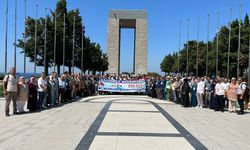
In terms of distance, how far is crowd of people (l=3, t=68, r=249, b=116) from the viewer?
57.6 ft

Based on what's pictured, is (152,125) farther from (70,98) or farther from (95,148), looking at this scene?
(70,98)

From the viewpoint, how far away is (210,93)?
22.2m

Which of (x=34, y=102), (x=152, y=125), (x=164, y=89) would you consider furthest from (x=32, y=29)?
(x=152, y=125)

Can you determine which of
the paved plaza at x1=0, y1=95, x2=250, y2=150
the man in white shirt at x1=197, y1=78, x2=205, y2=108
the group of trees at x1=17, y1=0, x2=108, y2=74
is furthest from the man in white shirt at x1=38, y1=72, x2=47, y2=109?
the group of trees at x1=17, y1=0, x2=108, y2=74

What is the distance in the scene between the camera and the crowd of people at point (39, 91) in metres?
16.8

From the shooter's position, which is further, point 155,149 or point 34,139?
point 34,139

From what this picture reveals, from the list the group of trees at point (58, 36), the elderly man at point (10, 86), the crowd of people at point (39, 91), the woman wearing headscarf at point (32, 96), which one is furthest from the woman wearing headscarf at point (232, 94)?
the group of trees at point (58, 36)

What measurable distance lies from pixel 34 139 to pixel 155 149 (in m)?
3.05

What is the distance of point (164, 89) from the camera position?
29.8m

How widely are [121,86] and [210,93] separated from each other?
46.1 ft

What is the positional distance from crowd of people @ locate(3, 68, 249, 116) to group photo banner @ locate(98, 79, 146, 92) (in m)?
5.12

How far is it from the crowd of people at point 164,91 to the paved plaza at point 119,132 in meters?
1.17

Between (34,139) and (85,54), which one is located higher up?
(85,54)

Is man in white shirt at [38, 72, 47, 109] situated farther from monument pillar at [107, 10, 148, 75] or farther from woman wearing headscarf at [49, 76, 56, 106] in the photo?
monument pillar at [107, 10, 148, 75]
